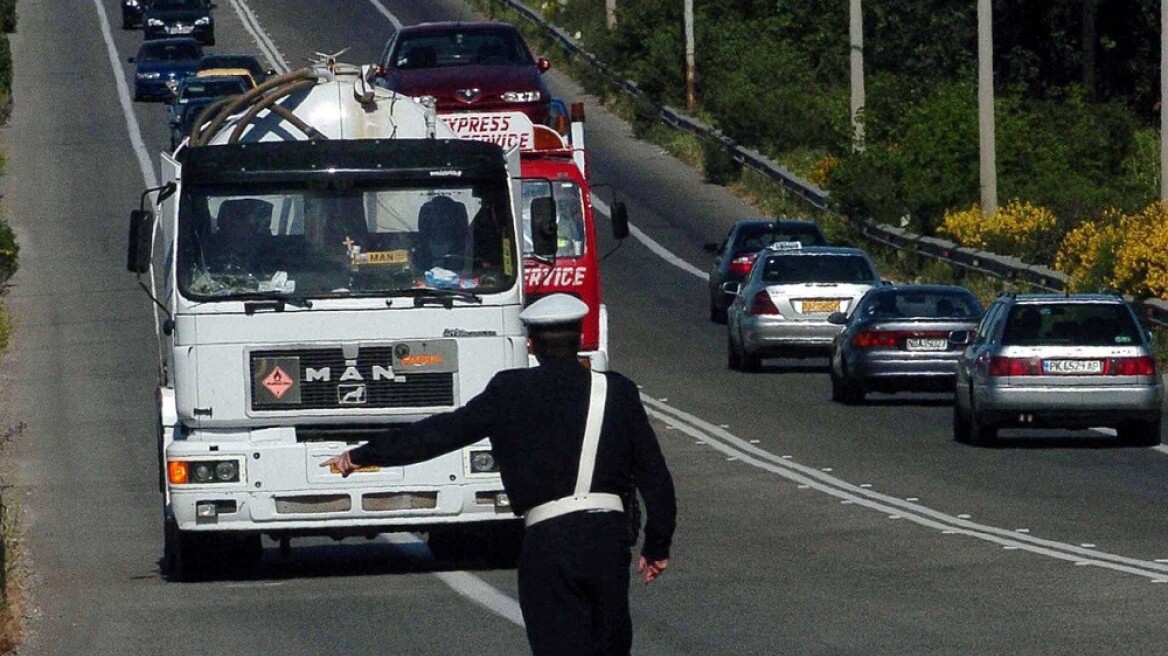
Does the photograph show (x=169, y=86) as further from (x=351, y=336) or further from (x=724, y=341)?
(x=351, y=336)

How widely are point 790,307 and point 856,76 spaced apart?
62.8 ft

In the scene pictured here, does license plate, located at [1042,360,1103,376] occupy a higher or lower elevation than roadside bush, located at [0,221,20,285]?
higher

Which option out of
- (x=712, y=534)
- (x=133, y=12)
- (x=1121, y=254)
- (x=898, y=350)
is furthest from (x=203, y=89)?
(x=712, y=534)

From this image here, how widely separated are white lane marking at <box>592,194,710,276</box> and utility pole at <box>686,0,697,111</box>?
1117 centimetres

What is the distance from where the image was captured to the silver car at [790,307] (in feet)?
106

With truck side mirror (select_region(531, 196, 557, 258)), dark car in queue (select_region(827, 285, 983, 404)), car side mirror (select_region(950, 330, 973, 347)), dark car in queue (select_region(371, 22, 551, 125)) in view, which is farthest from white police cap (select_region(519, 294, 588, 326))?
dark car in queue (select_region(827, 285, 983, 404))

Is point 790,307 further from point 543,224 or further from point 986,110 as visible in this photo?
point 543,224

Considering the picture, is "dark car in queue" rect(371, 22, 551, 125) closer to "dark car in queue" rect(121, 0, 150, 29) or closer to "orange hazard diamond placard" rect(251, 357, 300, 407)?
"orange hazard diamond placard" rect(251, 357, 300, 407)

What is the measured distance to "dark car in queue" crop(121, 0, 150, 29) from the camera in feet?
255

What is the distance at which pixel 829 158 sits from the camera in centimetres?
5338

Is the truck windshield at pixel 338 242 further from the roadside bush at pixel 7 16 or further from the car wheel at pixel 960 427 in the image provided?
the roadside bush at pixel 7 16

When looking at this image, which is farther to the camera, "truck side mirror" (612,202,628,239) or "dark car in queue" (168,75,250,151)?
"dark car in queue" (168,75,250,151)

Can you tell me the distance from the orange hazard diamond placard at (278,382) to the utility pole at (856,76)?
34.4 metres

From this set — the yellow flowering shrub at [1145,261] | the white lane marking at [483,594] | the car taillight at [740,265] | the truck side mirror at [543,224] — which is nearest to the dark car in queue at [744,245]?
the car taillight at [740,265]
